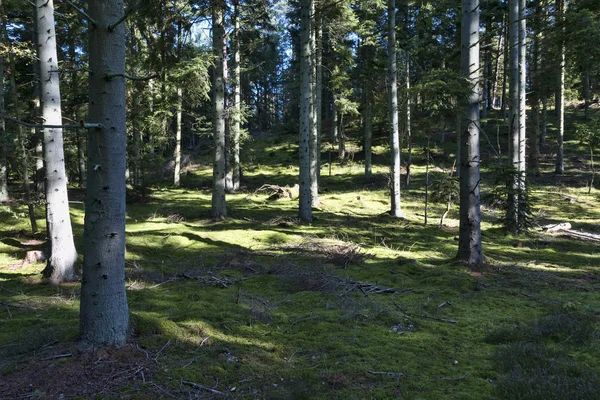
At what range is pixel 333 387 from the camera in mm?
3400

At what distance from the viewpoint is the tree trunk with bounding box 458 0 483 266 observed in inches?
315

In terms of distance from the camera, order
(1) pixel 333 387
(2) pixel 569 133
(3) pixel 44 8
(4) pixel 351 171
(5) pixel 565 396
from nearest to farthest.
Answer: (5) pixel 565 396 < (1) pixel 333 387 < (3) pixel 44 8 < (4) pixel 351 171 < (2) pixel 569 133

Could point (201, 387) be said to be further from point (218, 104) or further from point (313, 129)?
point (313, 129)

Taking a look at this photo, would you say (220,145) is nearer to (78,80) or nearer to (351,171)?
(78,80)

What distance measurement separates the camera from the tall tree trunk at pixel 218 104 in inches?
542

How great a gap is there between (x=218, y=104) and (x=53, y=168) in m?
7.34

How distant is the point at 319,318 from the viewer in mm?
5254

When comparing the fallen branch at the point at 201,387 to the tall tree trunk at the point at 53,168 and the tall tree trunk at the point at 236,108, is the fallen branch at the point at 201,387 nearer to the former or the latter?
the tall tree trunk at the point at 53,168

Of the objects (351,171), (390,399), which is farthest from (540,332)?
(351,171)

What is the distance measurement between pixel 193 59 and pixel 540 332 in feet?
44.1

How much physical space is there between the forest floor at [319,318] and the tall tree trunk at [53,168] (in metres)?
0.70

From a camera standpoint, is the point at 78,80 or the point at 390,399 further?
the point at 78,80

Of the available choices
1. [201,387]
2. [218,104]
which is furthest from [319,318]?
[218,104]

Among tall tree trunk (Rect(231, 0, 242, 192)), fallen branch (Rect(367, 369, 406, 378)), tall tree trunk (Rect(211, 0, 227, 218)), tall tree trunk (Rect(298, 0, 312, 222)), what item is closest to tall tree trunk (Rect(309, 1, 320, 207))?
tall tree trunk (Rect(298, 0, 312, 222))
